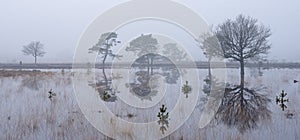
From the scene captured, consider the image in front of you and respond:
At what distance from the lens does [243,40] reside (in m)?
31.0

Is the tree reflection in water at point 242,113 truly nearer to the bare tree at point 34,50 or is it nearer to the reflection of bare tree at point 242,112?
the reflection of bare tree at point 242,112

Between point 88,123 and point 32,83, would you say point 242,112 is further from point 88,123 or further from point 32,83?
point 32,83

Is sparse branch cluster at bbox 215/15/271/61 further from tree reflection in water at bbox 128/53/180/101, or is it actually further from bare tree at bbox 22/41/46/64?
bare tree at bbox 22/41/46/64

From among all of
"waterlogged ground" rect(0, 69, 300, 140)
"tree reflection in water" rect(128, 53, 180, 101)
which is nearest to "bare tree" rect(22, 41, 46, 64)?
"tree reflection in water" rect(128, 53, 180, 101)

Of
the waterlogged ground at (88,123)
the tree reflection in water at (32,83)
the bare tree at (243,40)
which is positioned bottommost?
the waterlogged ground at (88,123)

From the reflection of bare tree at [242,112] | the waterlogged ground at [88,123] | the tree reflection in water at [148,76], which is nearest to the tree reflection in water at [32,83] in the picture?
the tree reflection in water at [148,76]

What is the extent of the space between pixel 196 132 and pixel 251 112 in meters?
4.02

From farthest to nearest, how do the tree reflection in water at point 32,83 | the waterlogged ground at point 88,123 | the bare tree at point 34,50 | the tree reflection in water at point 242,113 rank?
1. the bare tree at point 34,50
2. the tree reflection in water at point 32,83
3. the tree reflection in water at point 242,113
4. the waterlogged ground at point 88,123

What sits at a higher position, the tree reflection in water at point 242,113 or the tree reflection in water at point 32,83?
the tree reflection in water at point 32,83

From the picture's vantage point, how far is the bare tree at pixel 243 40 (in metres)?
30.9

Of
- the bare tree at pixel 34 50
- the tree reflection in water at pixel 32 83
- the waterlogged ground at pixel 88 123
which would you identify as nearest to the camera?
the waterlogged ground at pixel 88 123

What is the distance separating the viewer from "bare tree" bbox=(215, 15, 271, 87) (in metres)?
30.9

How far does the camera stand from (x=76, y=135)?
330 inches

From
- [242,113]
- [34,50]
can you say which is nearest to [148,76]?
[242,113]
